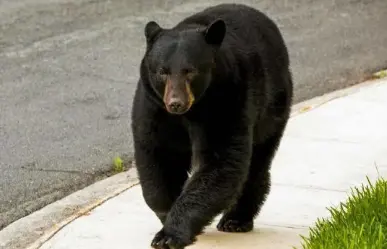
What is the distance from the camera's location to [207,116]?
18.3 ft

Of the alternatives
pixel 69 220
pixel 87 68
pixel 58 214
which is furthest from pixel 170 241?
pixel 87 68

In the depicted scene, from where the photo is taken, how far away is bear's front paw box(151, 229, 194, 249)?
5285 mm

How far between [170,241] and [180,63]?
36.4 inches

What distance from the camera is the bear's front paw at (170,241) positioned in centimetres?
529

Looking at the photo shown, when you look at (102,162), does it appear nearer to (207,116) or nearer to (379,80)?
(207,116)

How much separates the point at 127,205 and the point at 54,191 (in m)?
0.82

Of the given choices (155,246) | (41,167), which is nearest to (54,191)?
(41,167)

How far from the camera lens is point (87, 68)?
38.6 feet

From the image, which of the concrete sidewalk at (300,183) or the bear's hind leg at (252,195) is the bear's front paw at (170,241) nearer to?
the concrete sidewalk at (300,183)

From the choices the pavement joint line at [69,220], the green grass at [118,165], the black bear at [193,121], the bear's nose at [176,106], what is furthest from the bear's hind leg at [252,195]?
the green grass at [118,165]

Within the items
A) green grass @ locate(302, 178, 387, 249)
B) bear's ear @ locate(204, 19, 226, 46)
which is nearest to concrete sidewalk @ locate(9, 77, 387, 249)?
green grass @ locate(302, 178, 387, 249)

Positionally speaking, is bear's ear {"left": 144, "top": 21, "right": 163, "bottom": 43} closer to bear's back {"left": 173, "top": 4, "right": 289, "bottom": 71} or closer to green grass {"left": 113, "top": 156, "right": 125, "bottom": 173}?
bear's back {"left": 173, "top": 4, "right": 289, "bottom": 71}

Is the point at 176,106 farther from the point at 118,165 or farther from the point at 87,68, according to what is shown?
the point at 87,68

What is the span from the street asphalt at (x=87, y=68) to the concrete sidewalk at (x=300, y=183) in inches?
27.8
